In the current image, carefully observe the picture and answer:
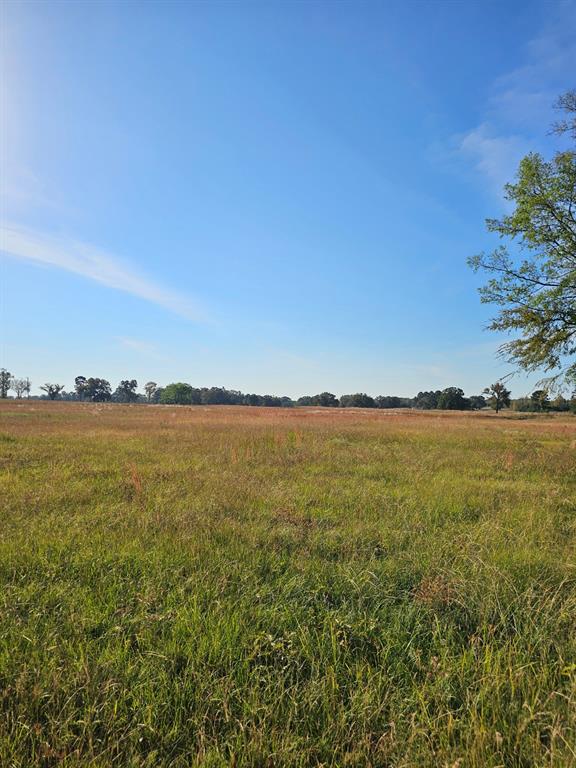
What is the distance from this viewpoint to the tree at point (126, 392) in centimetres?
16488

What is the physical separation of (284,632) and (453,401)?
4598 inches

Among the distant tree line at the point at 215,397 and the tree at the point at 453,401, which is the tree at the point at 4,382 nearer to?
the distant tree line at the point at 215,397

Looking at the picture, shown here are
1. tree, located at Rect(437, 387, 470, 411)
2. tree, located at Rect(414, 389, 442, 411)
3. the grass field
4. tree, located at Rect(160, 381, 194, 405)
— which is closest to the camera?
the grass field

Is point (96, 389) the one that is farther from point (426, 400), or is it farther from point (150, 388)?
point (426, 400)

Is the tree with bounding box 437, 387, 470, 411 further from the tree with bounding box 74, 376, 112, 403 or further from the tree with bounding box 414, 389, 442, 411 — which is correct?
the tree with bounding box 74, 376, 112, 403

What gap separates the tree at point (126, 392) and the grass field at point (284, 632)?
567 feet

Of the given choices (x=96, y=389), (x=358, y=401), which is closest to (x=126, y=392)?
(x=96, y=389)

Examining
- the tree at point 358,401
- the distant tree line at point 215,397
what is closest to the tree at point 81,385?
the distant tree line at point 215,397

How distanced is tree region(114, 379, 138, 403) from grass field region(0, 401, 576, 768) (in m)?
173

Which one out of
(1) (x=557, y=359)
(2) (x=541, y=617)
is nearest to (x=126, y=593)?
(2) (x=541, y=617)

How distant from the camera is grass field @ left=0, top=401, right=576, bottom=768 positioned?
207 cm

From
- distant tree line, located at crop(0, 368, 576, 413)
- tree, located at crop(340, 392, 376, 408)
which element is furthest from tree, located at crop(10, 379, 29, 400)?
tree, located at crop(340, 392, 376, 408)

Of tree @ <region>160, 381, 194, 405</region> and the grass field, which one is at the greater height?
tree @ <region>160, 381, 194, 405</region>

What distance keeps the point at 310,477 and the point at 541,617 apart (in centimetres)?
578
